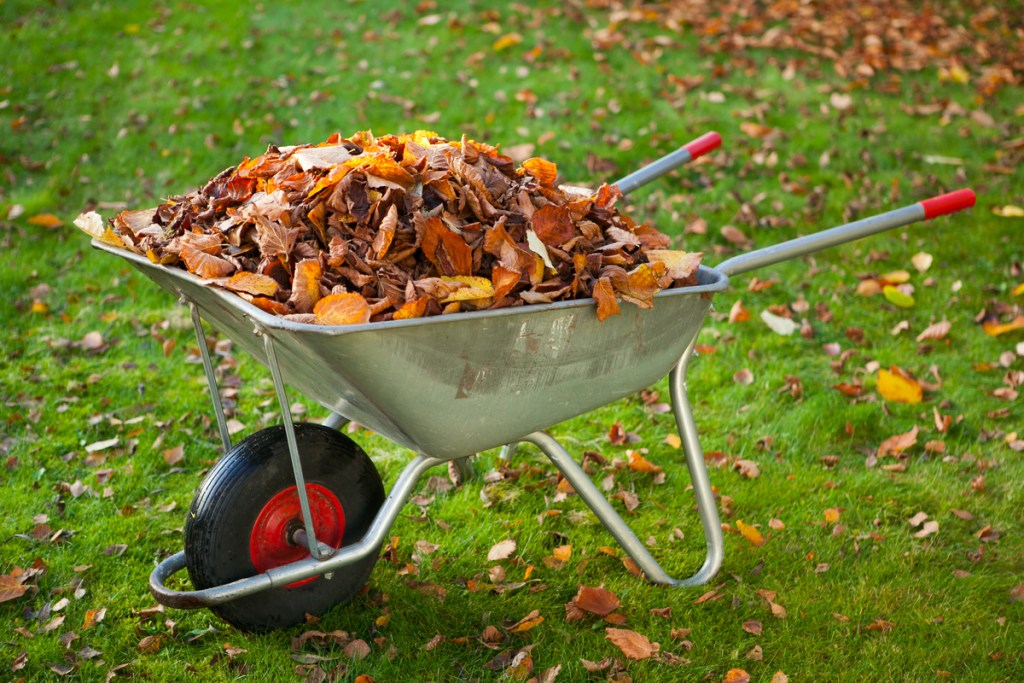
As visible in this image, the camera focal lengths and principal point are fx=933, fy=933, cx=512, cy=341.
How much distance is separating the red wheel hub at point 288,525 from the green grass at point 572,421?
0.76ft

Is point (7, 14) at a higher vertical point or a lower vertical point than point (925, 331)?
higher

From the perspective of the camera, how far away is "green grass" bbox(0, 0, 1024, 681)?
7.90 ft

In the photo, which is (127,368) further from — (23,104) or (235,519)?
(23,104)

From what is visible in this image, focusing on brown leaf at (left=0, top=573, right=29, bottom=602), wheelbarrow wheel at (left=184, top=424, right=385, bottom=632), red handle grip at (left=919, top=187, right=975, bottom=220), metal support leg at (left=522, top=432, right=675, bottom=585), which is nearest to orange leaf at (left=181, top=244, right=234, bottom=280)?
wheelbarrow wheel at (left=184, top=424, right=385, bottom=632)

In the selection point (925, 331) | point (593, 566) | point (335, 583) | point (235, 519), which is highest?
point (235, 519)

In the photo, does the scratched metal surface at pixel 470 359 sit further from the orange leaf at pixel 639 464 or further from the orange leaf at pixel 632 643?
the orange leaf at pixel 639 464

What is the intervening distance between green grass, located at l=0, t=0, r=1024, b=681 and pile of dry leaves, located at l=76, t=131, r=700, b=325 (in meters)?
0.94

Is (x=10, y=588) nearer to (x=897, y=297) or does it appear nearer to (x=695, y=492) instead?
(x=695, y=492)

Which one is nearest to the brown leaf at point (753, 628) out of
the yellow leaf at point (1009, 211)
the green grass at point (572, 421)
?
the green grass at point (572, 421)

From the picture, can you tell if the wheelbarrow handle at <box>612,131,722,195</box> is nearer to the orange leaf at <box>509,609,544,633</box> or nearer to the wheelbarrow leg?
the wheelbarrow leg

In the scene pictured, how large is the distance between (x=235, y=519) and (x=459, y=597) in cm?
69

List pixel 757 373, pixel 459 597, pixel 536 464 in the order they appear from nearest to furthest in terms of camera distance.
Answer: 1. pixel 459 597
2. pixel 536 464
3. pixel 757 373

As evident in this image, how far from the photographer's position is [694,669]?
2289 millimetres

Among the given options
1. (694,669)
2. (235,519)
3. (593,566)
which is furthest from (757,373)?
(235,519)
